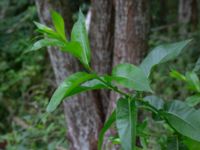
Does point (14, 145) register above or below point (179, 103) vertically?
below

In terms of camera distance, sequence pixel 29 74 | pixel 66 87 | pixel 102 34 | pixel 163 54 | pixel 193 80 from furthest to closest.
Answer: pixel 29 74, pixel 102 34, pixel 193 80, pixel 163 54, pixel 66 87

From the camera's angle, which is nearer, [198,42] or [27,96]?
[198,42]

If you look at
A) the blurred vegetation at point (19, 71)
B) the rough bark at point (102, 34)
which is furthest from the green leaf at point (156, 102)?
the blurred vegetation at point (19, 71)

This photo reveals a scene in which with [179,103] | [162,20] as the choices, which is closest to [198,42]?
[162,20]

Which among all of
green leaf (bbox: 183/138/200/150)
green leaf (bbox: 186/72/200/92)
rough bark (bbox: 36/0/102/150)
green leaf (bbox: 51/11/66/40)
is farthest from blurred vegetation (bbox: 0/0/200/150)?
green leaf (bbox: 183/138/200/150)

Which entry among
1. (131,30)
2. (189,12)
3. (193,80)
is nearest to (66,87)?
(193,80)

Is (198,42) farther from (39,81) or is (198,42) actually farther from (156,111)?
(156,111)

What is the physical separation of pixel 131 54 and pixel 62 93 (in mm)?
1263

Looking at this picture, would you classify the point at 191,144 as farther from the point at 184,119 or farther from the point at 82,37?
the point at 82,37

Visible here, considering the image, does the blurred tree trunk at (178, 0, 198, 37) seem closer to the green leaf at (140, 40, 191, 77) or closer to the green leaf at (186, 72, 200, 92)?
Answer: the green leaf at (186, 72, 200, 92)

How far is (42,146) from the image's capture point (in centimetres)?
288

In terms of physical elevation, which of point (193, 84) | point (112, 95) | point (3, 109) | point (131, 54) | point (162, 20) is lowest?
point (3, 109)

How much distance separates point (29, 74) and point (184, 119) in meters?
3.20

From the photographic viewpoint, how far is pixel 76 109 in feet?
7.55
